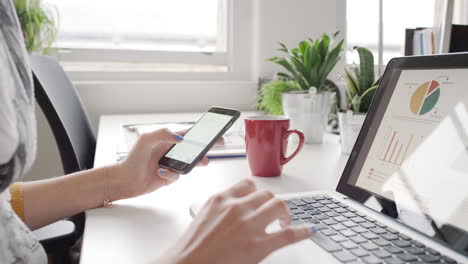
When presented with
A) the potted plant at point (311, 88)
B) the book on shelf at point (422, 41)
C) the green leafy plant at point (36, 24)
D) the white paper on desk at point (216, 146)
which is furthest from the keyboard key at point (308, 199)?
the green leafy plant at point (36, 24)

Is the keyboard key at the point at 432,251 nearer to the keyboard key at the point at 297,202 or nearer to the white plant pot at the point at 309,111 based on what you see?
the keyboard key at the point at 297,202

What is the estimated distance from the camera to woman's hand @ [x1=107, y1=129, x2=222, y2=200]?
63 cm

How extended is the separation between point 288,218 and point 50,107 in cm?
61

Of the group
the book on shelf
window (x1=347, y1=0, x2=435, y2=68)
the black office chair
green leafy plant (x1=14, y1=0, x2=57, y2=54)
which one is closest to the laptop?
the black office chair

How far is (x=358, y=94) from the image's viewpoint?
881 millimetres

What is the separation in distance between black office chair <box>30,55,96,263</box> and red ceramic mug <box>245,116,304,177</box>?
330 millimetres

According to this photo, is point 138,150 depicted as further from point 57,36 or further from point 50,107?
point 57,36

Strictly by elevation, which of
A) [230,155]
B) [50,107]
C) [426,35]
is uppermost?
[426,35]

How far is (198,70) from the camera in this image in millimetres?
1871

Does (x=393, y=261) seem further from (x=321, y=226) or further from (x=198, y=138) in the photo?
(x=198, y=138)

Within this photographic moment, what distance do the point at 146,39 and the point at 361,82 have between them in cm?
120

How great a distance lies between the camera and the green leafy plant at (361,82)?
860 mm

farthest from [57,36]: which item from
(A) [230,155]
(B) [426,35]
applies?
(B) [426,35]

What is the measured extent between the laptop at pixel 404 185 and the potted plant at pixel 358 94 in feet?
0.93
